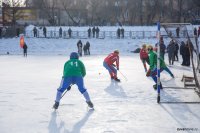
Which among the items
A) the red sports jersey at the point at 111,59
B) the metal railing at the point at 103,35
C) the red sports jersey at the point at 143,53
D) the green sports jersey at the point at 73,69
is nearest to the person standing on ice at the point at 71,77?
the green sports jersey at the point at 73,69

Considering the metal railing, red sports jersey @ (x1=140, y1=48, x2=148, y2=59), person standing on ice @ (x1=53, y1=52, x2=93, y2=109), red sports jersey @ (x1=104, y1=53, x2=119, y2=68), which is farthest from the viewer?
the metal railing

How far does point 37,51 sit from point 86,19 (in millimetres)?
22231

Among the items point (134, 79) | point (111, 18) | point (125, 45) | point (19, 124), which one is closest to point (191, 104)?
point (19, 124)

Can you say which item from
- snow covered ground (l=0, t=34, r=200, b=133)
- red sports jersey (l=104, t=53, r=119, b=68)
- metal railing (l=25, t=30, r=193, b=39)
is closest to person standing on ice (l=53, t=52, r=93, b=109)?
snow covered ground (l=0, t=34, r=200, b=133)

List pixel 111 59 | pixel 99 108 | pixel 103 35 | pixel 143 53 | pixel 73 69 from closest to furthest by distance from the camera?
1. pixel 73 69
2. pixel 99 108
3. pixel 111 59
4. pixel 143 53
5. pixel 103 35

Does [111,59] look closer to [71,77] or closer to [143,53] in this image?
[143,53]

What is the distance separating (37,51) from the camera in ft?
125

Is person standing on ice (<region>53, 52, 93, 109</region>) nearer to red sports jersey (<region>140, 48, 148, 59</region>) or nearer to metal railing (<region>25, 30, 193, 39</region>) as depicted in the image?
red sports jersey (<region>140, 48, 148, 59</region>)

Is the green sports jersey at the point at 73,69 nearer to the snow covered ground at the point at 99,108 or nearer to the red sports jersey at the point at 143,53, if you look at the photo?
the snow covered ground at the point at 99,108

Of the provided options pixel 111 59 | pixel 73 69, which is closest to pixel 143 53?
pixel 111 59

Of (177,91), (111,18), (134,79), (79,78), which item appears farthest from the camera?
(111,18)

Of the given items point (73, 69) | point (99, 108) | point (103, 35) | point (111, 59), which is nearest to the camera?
point (73, 69)

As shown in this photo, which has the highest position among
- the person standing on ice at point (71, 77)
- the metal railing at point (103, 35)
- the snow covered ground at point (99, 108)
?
the metal railing at point (103, 35)

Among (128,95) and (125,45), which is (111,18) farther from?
(128,95)
